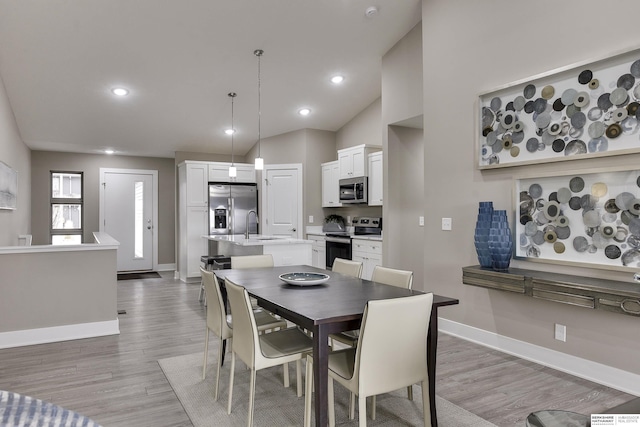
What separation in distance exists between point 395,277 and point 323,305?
2.94 ft

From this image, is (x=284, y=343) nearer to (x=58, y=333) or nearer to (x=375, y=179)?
(x=58, y=333)

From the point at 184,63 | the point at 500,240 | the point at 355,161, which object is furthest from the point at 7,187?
the point at 500,240

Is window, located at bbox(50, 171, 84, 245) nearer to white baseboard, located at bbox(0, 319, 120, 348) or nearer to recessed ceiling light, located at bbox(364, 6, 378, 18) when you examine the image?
white baseboard, located at bbox(0, 319, 120, 348)

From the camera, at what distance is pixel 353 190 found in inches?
240

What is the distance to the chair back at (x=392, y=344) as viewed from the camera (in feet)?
5.92

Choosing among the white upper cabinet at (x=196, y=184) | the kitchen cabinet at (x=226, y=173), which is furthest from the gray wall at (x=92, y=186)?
the kitchen cabinet at (x=226, y=173)

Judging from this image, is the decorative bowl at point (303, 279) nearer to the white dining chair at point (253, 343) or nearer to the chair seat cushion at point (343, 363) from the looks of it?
the white dining chair at point (253, 343)

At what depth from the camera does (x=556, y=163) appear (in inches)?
117

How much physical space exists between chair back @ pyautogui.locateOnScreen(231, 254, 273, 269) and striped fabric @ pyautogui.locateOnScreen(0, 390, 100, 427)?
2597 mm

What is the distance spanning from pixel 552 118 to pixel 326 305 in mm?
2294

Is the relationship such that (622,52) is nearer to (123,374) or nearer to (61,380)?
(123,374)

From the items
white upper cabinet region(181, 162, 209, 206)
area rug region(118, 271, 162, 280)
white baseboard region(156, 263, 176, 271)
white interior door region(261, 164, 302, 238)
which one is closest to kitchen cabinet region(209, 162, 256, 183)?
white upper cabinet region(181, 162, 209, 206)

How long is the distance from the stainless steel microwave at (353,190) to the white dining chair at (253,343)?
12.0ft

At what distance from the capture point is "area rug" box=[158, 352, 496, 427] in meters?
2.27
